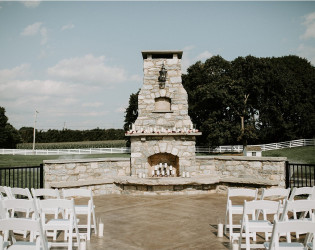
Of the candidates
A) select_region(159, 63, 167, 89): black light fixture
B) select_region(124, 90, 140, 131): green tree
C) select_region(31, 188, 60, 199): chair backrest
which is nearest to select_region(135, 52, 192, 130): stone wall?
select_region(159, 63, 167, 89): black light fixture

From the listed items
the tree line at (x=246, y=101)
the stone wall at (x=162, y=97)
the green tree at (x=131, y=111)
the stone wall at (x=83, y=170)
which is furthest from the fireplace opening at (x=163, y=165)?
the green tree at (x=131, y=111)

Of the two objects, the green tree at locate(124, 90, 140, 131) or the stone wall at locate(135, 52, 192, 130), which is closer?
the stone wall at locate(135, 52, 192, 130)

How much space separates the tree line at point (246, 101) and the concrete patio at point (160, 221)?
768 inches

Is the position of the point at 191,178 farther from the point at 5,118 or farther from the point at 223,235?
the point at 5,118

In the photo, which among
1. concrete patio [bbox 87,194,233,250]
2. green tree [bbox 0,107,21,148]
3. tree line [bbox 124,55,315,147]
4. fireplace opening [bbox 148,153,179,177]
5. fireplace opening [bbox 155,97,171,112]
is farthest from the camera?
green tree [bbox 0,107,21,148]

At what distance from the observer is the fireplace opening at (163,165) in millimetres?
10552

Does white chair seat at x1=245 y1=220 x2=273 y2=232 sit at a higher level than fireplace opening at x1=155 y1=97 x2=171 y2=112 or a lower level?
lower

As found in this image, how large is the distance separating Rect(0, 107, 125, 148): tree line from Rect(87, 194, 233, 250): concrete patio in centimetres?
3223

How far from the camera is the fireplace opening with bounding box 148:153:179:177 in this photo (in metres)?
10.6

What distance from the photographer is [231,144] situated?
32.9m

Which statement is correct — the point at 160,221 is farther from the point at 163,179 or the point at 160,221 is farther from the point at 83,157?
the point at 83,157

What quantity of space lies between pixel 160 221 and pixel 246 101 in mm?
26674

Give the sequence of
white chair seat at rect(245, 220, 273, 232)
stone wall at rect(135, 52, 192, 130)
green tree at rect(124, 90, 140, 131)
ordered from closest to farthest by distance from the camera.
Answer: white chair seat at rect(245, 220, 273, 232), stone wall at rect(135, 52, 192, 130), green tree at rect(124, 90, 140, 131)

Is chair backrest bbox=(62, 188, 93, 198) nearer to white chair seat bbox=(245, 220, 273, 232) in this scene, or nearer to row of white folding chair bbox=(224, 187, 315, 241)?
row of white folding chair bbox=(224, 187, 315, 241)
